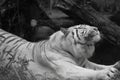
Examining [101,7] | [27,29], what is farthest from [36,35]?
[101,7]

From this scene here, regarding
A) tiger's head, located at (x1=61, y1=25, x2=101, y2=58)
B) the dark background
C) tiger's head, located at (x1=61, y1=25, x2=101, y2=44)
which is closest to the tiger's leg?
tiger's head, located at (x1=61, y1=25, x2=101, y2=58)

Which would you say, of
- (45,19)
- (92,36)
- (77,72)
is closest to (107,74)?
(77,72)

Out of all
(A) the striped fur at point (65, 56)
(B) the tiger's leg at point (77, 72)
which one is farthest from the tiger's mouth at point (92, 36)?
(B) the tiger's leg at point (77, 72)

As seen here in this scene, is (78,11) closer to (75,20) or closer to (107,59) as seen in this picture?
(75,20)

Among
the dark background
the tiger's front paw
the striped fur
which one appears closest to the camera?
the tiger's front paw

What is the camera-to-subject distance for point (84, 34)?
3.85 meters

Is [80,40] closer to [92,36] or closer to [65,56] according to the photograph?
[92,36]

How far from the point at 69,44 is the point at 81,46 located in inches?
5.4

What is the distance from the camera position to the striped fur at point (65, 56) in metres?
3.78

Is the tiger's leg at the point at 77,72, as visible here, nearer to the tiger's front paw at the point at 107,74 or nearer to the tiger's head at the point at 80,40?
the tiger's front paw at the point at 107,74

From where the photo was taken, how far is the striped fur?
378cm

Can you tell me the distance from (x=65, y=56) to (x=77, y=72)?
0.26 m

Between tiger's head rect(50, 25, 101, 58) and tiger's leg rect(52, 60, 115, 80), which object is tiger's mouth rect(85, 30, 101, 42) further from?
tiger's leg rect(52, 60, 115, 80)

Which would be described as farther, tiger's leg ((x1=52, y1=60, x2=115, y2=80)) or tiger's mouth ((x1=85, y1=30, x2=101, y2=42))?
tiger's mouth ((x1=85, y1=30, x2=101, y2=42))
